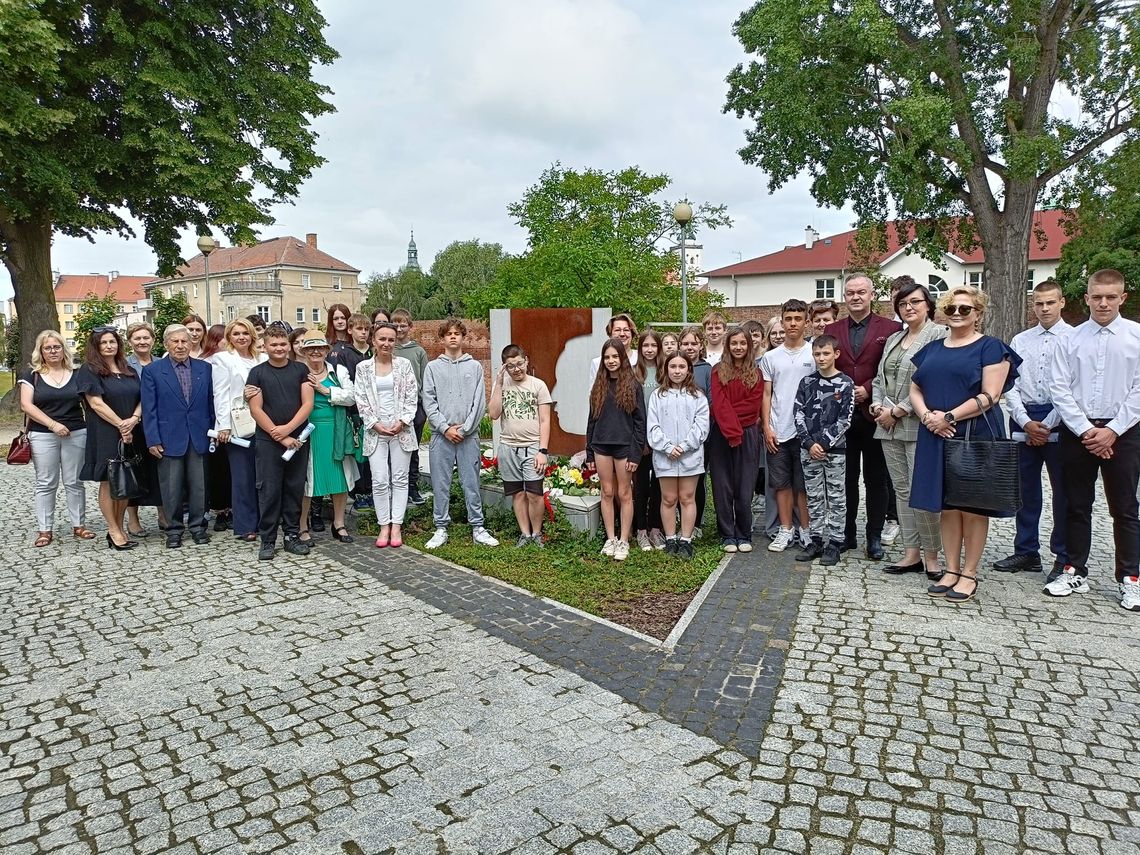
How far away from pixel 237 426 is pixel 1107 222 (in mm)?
28200

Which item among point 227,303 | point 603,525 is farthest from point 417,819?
point 227,303

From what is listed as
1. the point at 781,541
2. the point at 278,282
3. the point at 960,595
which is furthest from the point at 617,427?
the point at 278,282

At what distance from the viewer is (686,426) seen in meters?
6.24

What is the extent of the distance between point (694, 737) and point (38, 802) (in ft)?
8.96

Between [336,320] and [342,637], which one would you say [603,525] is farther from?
[336,320]

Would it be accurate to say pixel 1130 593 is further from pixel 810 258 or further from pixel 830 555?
pixel 810 258

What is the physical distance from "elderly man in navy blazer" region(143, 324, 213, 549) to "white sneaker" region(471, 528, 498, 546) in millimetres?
2570

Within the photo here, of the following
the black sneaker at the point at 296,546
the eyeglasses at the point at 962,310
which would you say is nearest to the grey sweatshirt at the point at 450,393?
the black sneaker at the point at 296,546

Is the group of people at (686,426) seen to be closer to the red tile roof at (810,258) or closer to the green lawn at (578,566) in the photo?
the green lawn at (578,566)

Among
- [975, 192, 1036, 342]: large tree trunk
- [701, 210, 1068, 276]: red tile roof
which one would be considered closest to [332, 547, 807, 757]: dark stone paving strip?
[975, 192, 1036, 342]: large tree trunk

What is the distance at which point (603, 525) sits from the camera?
278 inches

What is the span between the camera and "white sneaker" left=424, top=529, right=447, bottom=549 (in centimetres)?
672

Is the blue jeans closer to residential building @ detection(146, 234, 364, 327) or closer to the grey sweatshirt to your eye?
the grey sweatshirt

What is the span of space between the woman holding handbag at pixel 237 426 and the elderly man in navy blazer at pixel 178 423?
0.13 metres
